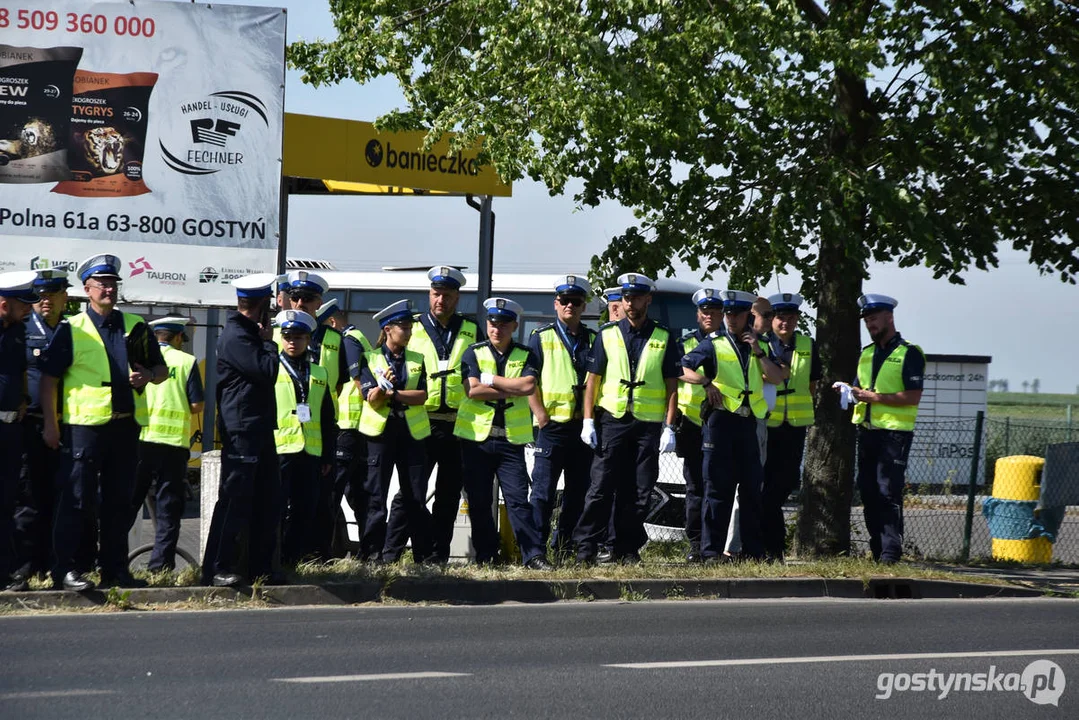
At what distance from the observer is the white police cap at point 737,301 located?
11.7 metres

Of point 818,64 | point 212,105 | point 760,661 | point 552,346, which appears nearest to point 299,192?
point 212,105

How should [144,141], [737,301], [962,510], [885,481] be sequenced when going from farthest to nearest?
[962,510] → [144,141] → [885,481] → [737,301]

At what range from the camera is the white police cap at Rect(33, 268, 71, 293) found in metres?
9.55

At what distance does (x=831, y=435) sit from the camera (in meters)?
13.0

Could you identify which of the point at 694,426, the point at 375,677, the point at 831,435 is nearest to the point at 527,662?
the point at 375,677

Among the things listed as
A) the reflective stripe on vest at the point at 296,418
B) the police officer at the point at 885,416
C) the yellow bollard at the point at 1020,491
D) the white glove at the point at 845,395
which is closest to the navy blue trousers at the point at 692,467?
the white glove at the point at 845,395

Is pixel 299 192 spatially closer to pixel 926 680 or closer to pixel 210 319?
pixel 210 319

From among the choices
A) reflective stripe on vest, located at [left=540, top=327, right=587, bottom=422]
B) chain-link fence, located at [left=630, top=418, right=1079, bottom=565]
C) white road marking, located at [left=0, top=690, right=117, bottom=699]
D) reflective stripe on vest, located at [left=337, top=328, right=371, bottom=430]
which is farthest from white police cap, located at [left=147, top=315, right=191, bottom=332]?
white road marking, located at [left=0, top=690, right=117, bottom=699]

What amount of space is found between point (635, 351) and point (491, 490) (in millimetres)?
1537

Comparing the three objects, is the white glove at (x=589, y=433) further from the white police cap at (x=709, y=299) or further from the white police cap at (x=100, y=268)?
the white police cap at (x=100, y=268)

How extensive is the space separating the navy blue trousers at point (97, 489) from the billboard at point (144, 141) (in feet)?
11.6

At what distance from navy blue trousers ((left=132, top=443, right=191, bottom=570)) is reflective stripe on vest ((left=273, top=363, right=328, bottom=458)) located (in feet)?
4.16

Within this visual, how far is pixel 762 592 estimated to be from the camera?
35.1 feet

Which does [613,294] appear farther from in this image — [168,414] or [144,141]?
[144,141]
